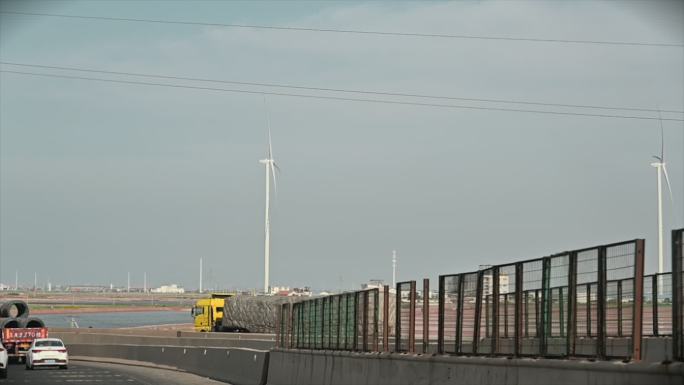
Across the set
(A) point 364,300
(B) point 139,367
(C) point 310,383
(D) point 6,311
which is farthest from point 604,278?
(D) point 6,311

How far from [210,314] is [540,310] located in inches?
3182

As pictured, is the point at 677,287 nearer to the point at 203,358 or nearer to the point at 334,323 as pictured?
the point at 334,323

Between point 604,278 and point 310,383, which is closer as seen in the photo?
point 604,278

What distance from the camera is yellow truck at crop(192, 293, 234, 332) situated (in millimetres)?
94062

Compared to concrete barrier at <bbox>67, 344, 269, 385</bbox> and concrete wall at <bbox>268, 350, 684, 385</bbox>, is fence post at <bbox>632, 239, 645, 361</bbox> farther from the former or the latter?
concrete barrier at <bbox>67, 344, 269, 385</bbox>

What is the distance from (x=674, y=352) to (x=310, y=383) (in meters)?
16.4

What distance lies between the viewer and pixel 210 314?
310ft

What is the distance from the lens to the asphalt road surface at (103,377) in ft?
127

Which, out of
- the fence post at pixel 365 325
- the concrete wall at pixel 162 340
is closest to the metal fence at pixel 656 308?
the fence post at pixel 365 325

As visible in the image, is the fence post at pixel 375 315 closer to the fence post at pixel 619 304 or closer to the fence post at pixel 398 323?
the fence post at pixel 398 323

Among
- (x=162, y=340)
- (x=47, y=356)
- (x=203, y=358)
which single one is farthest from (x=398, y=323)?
(x=162, y=340)

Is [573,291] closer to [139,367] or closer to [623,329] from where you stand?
[623,329]

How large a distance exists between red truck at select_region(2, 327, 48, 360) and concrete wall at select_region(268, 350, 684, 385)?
30.8m

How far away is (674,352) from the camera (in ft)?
37.5
